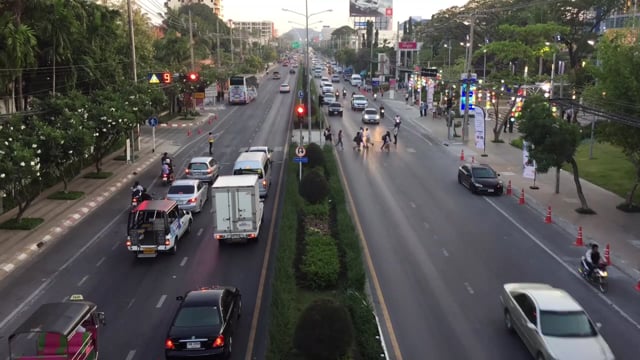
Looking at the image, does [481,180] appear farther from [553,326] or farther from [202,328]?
[202,328]

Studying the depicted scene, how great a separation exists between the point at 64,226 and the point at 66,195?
204 inches

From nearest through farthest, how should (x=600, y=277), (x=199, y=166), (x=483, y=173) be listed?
1. (x=600, y=277)
2. (x=483, y=173)
3. (x=199, y=166)

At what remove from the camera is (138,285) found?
18875 millimetres

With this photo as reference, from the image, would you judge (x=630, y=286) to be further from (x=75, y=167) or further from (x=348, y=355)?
(x=75, y=167)

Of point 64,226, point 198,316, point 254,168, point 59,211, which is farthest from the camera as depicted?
point 254,168

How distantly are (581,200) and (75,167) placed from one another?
27.5m

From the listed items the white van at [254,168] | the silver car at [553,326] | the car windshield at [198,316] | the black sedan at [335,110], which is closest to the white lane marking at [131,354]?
the car windshield at [198,316]

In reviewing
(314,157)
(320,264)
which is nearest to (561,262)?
(320,264)

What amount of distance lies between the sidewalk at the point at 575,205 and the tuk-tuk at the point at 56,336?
16570 millimetres

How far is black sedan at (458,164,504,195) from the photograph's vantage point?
1210 inches

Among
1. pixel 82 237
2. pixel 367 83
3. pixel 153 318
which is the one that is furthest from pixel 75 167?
pixel 367 83

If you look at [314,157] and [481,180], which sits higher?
[314,157]

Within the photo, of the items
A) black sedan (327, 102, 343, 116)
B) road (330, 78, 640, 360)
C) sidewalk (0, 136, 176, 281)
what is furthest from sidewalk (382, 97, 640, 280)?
black sedan (327, 102, 343, 116)

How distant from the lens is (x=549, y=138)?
26.5 meters
